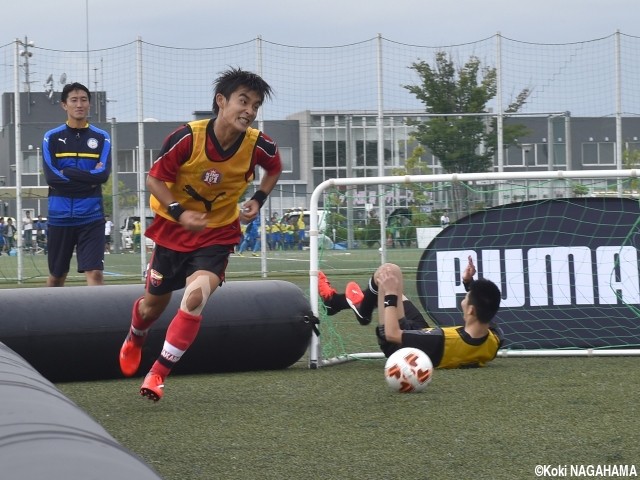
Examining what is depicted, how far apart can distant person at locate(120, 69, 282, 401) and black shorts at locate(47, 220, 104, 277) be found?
2690 millimetres

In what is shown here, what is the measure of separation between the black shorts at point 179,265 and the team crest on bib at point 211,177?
0.35m

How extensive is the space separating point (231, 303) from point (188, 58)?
421 inches

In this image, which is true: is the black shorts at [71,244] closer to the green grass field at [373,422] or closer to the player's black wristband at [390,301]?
the green grass field at [373,422]

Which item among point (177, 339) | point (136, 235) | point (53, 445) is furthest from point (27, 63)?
point (53, 445)

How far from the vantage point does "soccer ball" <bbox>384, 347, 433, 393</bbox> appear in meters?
5.93

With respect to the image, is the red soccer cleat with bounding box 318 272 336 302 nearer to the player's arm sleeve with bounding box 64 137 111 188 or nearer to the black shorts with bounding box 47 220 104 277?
the black shorts with bounding box 47 220 104 277

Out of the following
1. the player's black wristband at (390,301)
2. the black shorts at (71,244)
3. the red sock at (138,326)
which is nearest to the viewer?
the red sock at (138,326)

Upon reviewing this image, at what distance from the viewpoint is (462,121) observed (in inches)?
735

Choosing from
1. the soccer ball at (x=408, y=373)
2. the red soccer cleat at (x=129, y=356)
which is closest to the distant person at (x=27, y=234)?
the red soccer cleat at (x=129, y=356)

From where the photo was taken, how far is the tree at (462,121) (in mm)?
18250

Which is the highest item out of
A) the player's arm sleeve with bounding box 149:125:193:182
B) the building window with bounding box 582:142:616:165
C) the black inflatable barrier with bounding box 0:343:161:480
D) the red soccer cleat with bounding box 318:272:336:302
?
the building window with bounding box 582:142:616:165

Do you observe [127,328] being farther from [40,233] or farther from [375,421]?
[40,233]

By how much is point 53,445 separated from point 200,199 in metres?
3.82

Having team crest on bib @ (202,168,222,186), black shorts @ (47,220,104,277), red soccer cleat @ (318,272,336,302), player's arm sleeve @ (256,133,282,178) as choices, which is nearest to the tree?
black shorts @ (47,220,104,277)
